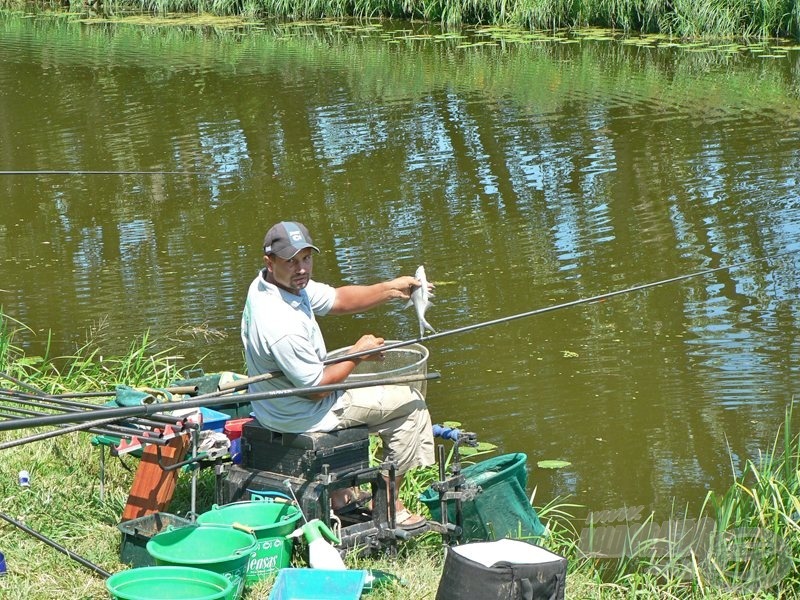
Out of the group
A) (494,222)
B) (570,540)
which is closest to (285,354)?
(570,540)

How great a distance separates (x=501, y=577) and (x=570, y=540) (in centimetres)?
138

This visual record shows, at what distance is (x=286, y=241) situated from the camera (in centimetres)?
399

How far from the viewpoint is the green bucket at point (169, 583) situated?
3.43 m

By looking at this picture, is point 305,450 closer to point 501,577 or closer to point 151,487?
point 151,487

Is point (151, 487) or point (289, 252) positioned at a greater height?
point (289, 252)

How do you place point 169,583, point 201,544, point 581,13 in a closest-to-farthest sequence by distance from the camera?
point 169,583
point 201,544
point 581,13

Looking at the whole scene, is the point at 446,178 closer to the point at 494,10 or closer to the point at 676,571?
the point at 676,571

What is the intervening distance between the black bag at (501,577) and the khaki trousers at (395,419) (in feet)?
2.60

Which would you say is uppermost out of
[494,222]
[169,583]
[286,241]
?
[286,241]

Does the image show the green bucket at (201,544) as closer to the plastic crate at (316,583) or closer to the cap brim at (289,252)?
the plastic crate at (316,583)

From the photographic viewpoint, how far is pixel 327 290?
4.51 meters

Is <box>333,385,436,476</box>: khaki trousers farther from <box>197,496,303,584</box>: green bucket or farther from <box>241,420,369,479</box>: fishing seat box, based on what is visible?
<box>197,496,303,584</box>: green bucket

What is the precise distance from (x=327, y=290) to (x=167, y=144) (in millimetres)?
7905

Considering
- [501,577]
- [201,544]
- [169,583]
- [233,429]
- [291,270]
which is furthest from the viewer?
[233,429]
